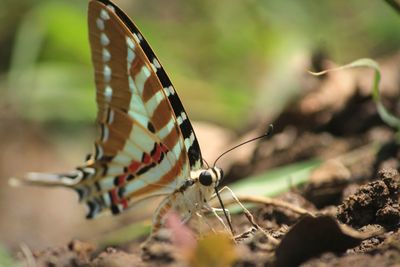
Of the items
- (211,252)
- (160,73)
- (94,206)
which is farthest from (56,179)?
(211,252)

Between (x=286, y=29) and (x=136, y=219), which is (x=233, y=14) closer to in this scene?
(x=286, y=29)

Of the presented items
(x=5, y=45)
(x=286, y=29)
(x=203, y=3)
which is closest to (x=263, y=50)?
(x=286, y=29)

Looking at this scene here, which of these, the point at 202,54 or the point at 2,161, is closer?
the point at 2,161

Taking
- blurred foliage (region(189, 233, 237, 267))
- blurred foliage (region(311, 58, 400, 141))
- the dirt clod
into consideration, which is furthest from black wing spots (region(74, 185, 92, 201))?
blurred foliage (region(189, 233, 237, 267))

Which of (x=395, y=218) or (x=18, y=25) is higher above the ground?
(x=18, y=25)

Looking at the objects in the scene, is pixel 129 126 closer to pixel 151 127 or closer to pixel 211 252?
pixel 151 127

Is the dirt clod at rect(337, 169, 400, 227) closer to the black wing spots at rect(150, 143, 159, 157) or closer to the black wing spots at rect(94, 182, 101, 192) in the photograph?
the black wing spots at rect(150, 143, 159, 157)
